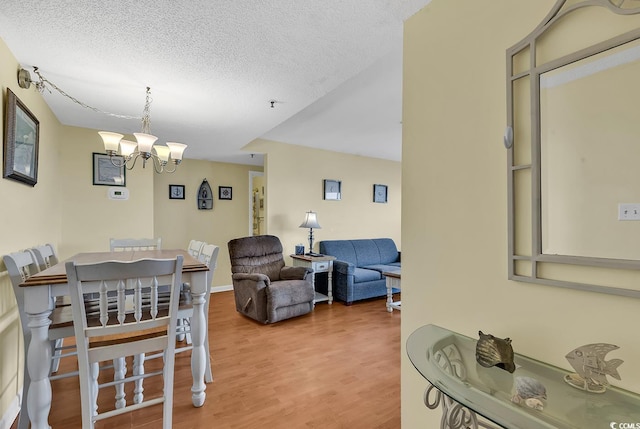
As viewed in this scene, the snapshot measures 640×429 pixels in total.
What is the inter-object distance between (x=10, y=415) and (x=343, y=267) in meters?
3.26

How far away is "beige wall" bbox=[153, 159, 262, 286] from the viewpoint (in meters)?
4.66

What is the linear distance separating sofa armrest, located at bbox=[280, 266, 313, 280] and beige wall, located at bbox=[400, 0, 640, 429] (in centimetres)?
242

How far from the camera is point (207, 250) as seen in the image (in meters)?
2.42

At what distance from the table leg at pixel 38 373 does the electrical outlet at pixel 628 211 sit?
92.0 inches

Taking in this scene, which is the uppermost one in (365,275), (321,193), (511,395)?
(321,193)

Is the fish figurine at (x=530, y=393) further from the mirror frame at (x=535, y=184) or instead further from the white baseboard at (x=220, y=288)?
the white baseboard at (x=220, y=288)

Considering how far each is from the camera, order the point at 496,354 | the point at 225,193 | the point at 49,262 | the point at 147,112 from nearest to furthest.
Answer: the point at 496,354 → the point at 49,262 → the point at 147,112 → the point at 225,193

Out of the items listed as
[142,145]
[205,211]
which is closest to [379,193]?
[205,211]

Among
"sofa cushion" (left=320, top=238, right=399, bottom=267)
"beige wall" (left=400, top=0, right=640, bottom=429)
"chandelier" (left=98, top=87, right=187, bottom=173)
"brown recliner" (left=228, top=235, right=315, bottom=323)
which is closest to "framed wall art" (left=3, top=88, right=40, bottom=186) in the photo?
"chandelier" (left=98, top=87, right=187, bottom=173)

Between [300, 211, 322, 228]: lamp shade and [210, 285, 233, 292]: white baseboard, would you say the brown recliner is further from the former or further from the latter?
[210, 285, 233, 292]: white baseboard

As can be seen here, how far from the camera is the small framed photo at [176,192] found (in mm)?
4695

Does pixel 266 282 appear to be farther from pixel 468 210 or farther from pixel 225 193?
pixel 468 210

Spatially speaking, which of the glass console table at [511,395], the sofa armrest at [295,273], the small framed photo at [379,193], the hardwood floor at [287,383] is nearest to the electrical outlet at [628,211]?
the glass console table at [511,395]

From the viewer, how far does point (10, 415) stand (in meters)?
1.73
